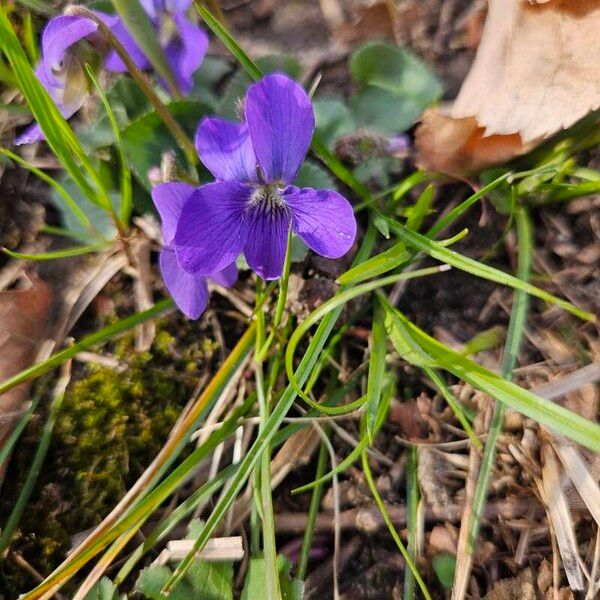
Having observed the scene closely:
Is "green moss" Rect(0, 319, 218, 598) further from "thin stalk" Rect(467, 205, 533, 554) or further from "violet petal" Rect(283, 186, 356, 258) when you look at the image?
"thin stalk" Rect(467, 205, 533, 554)

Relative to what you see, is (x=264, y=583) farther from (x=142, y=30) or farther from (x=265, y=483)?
(x=142, y=30)

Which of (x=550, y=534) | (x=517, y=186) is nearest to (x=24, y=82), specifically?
(x=517, y=186)

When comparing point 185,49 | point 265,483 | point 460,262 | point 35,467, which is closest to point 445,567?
point 265,483

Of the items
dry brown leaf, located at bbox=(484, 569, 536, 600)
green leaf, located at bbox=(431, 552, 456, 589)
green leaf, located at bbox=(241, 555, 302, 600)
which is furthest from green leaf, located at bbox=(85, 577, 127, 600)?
dry brown leaf, located at bbox=(484, 569, 536, 600)

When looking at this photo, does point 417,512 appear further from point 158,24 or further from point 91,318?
point 158,24

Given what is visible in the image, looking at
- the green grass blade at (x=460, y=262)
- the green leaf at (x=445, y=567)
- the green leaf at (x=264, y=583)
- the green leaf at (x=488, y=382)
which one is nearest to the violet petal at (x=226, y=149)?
the green grass blade at (x=460, y=262)

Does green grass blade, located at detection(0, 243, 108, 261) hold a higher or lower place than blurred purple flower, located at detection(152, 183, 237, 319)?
higher

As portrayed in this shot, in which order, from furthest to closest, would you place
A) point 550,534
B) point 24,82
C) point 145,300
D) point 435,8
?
1. point 435,8
2. point 145,300
3. point 550,534
4. point 24,82
